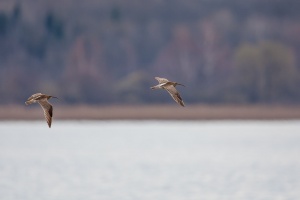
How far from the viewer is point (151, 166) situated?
37.2m

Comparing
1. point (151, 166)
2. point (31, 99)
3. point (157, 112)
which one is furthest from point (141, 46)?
point (31, 99)

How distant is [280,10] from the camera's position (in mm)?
95125

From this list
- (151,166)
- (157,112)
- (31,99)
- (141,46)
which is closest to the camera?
(31,99)

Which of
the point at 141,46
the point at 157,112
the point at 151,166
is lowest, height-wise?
the point at 151,166

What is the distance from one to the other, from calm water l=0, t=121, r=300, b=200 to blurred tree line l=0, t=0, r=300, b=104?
14.5 m

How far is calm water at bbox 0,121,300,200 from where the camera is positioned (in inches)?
1086

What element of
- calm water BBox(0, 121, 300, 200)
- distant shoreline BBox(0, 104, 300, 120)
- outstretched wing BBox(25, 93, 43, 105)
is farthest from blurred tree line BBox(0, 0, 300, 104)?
outstretched wing BBox(25, 93, 43, 105)

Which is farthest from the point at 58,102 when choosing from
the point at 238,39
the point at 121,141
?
the point at 238,39

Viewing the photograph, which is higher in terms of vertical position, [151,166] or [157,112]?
[157,112]

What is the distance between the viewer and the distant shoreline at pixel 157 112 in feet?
216

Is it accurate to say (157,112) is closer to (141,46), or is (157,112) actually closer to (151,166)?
(141,46)

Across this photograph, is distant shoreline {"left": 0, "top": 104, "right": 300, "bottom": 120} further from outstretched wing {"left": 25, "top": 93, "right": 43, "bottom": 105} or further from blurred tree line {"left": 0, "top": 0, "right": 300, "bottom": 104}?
outstretched wing {"left": 25, "top": 93, "right": 43, "bottom": 105}

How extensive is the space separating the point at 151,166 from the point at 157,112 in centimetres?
3298

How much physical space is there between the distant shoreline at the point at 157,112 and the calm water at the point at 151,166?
15.1ft
